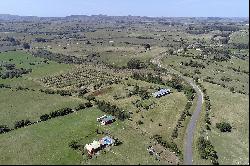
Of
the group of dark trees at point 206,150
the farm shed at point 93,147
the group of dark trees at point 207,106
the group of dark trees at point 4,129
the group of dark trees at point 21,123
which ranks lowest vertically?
the group of dark trees at point 4,129

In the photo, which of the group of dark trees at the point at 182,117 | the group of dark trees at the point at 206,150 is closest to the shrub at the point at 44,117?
the group of dark trees at the point at 182,117

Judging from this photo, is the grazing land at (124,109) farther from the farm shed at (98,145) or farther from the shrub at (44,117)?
the farm shed at (98,145)

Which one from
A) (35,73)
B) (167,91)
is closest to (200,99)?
(167,91)

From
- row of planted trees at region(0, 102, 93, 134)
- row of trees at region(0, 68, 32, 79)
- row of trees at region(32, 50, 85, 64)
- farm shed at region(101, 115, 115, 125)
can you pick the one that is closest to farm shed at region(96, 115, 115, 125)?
farm shed at region(101, 115, 115, 125)

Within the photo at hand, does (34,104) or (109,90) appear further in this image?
(109,90)

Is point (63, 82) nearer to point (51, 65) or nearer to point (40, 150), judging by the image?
point (51, 65)

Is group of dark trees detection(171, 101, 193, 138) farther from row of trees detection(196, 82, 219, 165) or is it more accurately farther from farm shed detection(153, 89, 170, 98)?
farm shed detection(153, 89, 170, 98)
